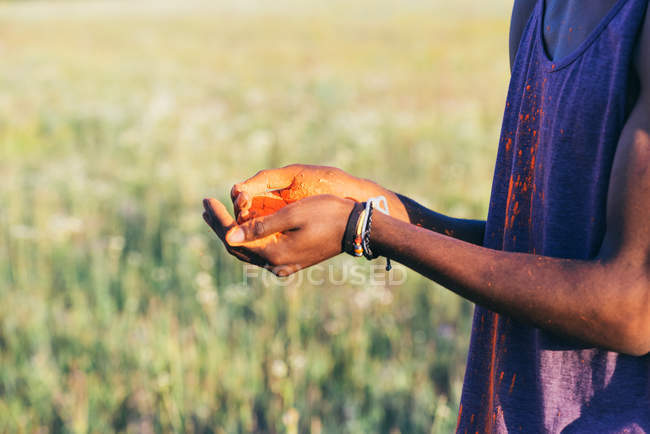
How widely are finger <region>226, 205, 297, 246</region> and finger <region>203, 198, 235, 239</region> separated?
0.08 m

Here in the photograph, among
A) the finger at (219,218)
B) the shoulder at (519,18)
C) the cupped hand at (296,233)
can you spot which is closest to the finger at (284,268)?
the cupped hand at (296,233)

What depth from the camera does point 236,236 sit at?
1062mm

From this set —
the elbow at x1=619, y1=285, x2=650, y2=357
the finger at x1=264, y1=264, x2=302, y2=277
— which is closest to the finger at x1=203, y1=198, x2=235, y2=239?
the finger at x1=264, y1=264, x2=302, y2=277

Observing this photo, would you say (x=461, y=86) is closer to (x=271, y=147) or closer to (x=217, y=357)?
(x=271, y=147)

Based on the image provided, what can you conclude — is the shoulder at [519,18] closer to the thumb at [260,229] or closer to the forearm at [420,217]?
the forearm at [420,217]

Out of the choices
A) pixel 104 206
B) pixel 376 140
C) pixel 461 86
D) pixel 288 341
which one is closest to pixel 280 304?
pixel 288 341

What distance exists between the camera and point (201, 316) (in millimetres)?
2979

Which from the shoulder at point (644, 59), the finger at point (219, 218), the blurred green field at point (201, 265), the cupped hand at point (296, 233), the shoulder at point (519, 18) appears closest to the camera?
the shoulder at point (644, 59)

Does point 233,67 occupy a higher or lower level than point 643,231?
higher

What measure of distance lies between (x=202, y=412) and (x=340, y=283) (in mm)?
1107

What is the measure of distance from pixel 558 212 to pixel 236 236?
1.69ft

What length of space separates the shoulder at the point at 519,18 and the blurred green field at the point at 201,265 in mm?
1148

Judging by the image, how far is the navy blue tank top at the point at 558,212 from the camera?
0.93 metres

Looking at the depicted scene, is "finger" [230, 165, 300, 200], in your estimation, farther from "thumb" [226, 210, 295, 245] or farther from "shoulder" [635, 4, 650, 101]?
"shoulder" [635, 4, 650, 101]
